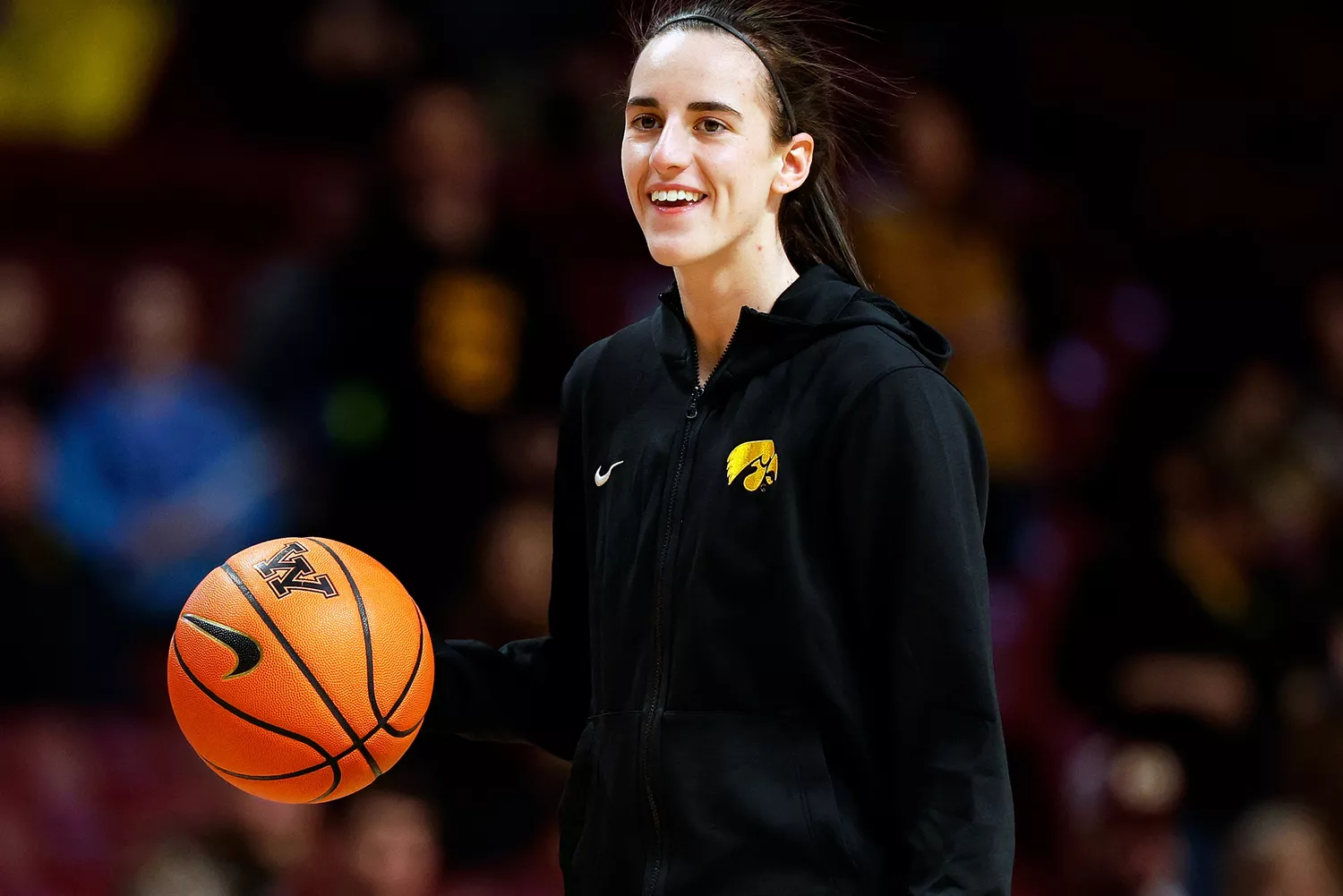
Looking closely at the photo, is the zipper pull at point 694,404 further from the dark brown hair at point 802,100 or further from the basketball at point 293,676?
the basketball at point 293,676

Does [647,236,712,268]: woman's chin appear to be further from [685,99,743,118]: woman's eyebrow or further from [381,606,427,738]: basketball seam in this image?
[381,606,427,738]: basketball seam

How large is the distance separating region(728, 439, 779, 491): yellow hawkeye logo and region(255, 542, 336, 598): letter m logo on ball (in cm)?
76

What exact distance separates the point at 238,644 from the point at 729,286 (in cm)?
106

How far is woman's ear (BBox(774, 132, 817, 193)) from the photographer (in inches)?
124

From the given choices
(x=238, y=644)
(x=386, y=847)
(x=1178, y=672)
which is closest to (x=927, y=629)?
(x=238, y=644)

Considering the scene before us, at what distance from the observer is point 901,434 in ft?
9.16

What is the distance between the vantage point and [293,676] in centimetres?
302

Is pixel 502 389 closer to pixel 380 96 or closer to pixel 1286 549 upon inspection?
pixel 380 96

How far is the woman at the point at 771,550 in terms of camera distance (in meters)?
2.75

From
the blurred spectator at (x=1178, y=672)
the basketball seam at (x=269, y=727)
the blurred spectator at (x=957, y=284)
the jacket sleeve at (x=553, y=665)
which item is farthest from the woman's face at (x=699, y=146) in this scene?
Result: the blurred spectator at (x=957, y=284)

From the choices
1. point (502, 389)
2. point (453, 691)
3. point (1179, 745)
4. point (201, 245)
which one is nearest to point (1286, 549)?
point (1179, 745)

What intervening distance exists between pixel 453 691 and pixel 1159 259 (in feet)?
24.5

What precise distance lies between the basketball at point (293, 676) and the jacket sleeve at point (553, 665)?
219mm

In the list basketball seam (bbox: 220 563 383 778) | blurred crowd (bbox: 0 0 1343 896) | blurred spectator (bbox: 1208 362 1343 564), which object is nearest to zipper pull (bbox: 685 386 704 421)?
basketball seam (bbox: 220 563 383 778)
